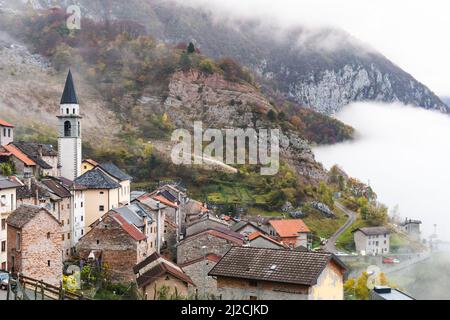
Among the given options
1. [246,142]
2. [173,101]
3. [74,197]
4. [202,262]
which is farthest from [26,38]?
[202,262]

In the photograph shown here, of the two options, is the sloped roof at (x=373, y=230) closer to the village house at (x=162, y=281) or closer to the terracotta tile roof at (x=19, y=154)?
the terracotta tile roof at (x=19, y=154)

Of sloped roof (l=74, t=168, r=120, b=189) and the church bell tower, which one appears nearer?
sloped roof (l=74, t=168, r=120, b=189)

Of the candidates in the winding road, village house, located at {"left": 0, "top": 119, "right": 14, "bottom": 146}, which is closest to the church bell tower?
village house, located at {"left": 0, "top": 119, "right": 14, "bottom": 146}

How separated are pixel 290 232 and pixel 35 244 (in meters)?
35.0

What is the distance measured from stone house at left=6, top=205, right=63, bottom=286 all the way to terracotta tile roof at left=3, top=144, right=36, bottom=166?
15538mm

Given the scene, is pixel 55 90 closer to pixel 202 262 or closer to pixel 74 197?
pixel 74 197

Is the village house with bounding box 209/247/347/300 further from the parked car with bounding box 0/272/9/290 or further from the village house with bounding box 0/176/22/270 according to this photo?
the village house with bounding box 0/176/22/270

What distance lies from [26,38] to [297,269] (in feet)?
331

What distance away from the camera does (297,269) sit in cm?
1900

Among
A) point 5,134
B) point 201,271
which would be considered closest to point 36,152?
point 5,134

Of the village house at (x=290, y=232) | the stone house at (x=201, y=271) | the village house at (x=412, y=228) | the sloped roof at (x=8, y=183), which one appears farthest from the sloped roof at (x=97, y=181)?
the village house at (x=412, y=228)

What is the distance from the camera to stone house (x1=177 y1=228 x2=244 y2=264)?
35094 mm

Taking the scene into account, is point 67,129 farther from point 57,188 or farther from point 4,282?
point 4,282

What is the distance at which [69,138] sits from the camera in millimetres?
46375
